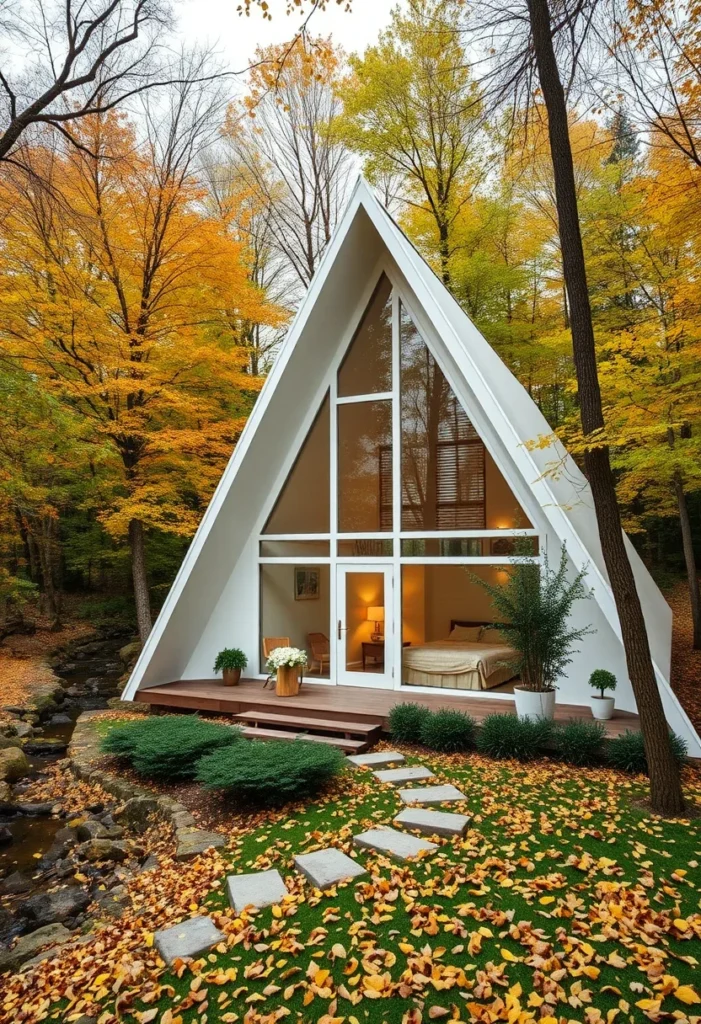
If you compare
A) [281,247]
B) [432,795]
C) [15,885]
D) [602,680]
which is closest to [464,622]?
[602,680]

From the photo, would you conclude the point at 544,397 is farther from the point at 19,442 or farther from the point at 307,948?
the point at 307,948

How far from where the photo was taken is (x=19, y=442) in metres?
8.75

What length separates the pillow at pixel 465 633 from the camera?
33.4 feet

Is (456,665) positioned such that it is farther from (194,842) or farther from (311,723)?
(194,842)

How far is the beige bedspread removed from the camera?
8.35 metres

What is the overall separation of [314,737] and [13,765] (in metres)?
3.69

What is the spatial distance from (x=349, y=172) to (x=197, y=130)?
18.0ft

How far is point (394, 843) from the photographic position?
430 centimetres

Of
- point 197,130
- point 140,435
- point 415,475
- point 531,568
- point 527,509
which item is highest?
point 197,130

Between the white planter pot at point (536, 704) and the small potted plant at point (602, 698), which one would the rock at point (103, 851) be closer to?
the white planter pot at point (536, 704)

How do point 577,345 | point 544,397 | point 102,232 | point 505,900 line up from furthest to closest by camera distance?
point 544,397
point 102,232
point 577,345
point 505,900

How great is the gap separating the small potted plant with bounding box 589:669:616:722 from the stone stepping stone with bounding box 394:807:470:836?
2929 millimetres

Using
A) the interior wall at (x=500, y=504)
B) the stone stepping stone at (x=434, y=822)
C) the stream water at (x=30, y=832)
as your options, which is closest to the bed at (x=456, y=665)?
the interior wall at (x=500, y=504)

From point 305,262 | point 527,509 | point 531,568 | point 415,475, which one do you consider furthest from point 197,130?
point 531,568
